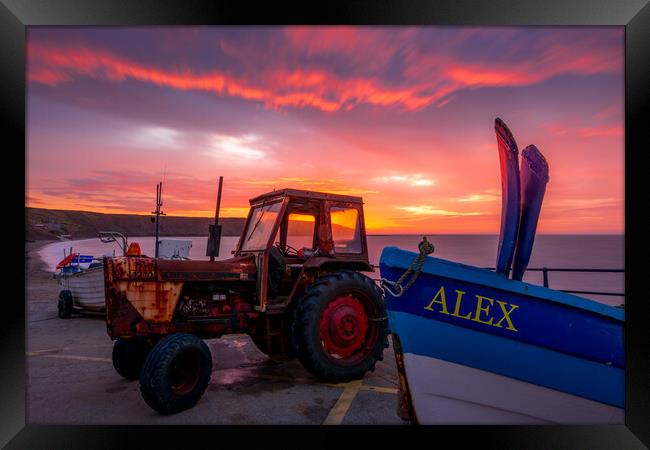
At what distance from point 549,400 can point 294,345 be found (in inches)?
105

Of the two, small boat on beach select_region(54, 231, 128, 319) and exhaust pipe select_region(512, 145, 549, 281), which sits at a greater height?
exhaust pipe select_region(512, 145, 549, 281)

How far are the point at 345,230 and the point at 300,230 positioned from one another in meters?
0.66

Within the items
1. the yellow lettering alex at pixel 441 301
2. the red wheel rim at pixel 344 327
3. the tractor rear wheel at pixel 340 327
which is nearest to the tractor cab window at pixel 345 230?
the tractor rear wheel at pixel 340 327

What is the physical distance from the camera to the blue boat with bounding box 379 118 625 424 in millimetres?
3461

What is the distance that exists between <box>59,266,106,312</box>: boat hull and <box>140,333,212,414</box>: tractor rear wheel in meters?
6.33

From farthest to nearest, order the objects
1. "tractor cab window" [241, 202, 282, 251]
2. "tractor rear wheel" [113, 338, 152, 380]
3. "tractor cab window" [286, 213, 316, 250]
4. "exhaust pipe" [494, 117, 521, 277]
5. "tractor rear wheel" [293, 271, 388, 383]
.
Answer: "tractor cab window" [286, 213, 316, 250]
"tractor cab window" [241, 202, 282, 251]
"tractor rear wheel" [113, 338, 152, 380]
"tractor rear wheel" [293, 271, 388, 383]
"exhaust pipe" [494, 117, 521, 277]

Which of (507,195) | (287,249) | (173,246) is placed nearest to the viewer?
(507,195)

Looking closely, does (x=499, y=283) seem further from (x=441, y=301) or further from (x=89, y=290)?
(x=89, y=290)

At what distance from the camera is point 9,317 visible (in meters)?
3.78

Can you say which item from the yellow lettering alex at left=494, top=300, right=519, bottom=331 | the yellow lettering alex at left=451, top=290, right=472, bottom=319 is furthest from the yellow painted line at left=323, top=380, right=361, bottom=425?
the yellow lettering alex at left=494, top=300, right=519, bottom=331

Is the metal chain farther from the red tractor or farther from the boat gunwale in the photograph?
the red tractor

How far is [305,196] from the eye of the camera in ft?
18.0

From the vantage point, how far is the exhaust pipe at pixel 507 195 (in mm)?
3545

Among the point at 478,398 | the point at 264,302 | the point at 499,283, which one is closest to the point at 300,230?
the point at 264,302
